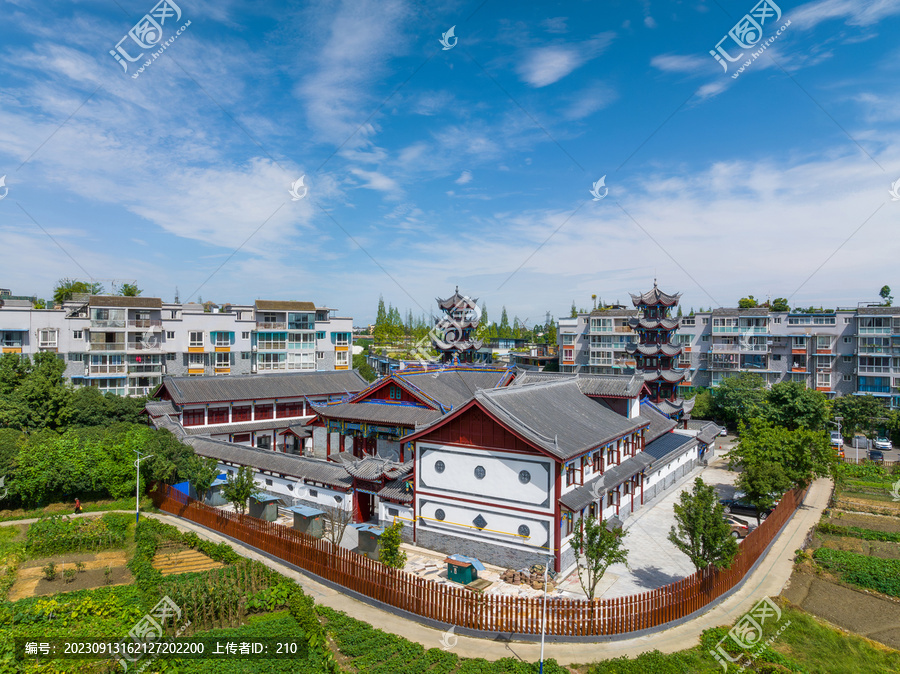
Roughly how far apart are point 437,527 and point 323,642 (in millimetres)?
9232

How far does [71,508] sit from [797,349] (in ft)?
219

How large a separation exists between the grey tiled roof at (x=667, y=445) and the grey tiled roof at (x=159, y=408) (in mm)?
34916

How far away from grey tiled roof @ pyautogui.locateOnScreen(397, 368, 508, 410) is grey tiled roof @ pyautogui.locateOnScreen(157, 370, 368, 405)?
1322 cm

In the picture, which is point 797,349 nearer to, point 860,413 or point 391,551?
point 860,413

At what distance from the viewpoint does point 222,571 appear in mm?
20016

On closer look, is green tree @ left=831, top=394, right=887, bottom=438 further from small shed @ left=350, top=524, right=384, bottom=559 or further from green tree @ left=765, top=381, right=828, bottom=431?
small shed @ left=350, top=524, right=384, bottom=559

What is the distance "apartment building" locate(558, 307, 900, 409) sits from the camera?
53719 mm

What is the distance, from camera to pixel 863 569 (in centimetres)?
2250

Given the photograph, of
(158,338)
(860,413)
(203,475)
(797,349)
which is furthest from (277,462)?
(797,349)

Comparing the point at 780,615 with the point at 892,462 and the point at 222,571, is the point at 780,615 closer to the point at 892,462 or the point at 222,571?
the point at 222,571

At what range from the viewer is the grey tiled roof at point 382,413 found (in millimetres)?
31594

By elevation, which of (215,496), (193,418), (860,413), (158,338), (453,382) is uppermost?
(158,338)

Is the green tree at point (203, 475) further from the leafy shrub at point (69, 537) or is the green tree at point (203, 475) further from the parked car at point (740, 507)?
the parked car at point (740, 507)

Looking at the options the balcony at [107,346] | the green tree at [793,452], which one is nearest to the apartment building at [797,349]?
the green tree at [793,452]
